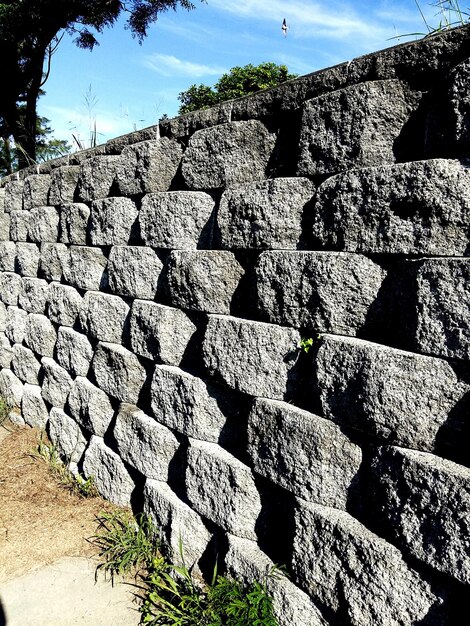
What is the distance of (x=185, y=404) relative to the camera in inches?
89.6

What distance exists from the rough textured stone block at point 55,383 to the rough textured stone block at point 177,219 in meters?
1.38

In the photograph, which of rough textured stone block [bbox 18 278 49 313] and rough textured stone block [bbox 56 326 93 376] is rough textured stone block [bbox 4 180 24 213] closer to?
rough textured stone block [bbox 18 278 49 313]

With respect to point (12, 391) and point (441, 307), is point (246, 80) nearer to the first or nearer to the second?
point (12, 391)

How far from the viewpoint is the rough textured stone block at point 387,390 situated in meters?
1.40

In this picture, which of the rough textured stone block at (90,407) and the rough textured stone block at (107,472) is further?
the rough textured stone block at (90,407)

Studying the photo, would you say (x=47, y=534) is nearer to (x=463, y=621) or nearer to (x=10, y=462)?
(x=10, y=462)

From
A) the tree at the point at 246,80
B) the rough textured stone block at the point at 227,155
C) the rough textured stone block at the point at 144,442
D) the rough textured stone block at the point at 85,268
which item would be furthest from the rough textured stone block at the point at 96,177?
the tree at the point at 246,80

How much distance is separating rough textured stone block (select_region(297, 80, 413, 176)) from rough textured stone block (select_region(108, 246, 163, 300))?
106cm

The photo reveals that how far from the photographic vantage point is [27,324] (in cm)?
382

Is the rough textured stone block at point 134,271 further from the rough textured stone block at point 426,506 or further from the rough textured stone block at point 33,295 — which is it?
the rough textured stone block at point 426,506

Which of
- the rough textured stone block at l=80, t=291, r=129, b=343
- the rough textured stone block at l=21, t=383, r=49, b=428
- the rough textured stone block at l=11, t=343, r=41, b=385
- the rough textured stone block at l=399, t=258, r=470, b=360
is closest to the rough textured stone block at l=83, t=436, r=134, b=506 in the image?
the rough textured stone block at l=80, t=291, r=129, b=343

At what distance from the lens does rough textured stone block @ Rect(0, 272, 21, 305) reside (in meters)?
4.03

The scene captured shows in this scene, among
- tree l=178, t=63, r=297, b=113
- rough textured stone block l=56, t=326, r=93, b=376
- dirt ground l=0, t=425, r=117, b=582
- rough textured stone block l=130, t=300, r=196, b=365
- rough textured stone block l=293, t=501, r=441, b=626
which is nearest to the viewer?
rough textured stone block l=293, t=501, r=441, b=626

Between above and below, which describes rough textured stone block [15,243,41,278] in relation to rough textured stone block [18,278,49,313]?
above
